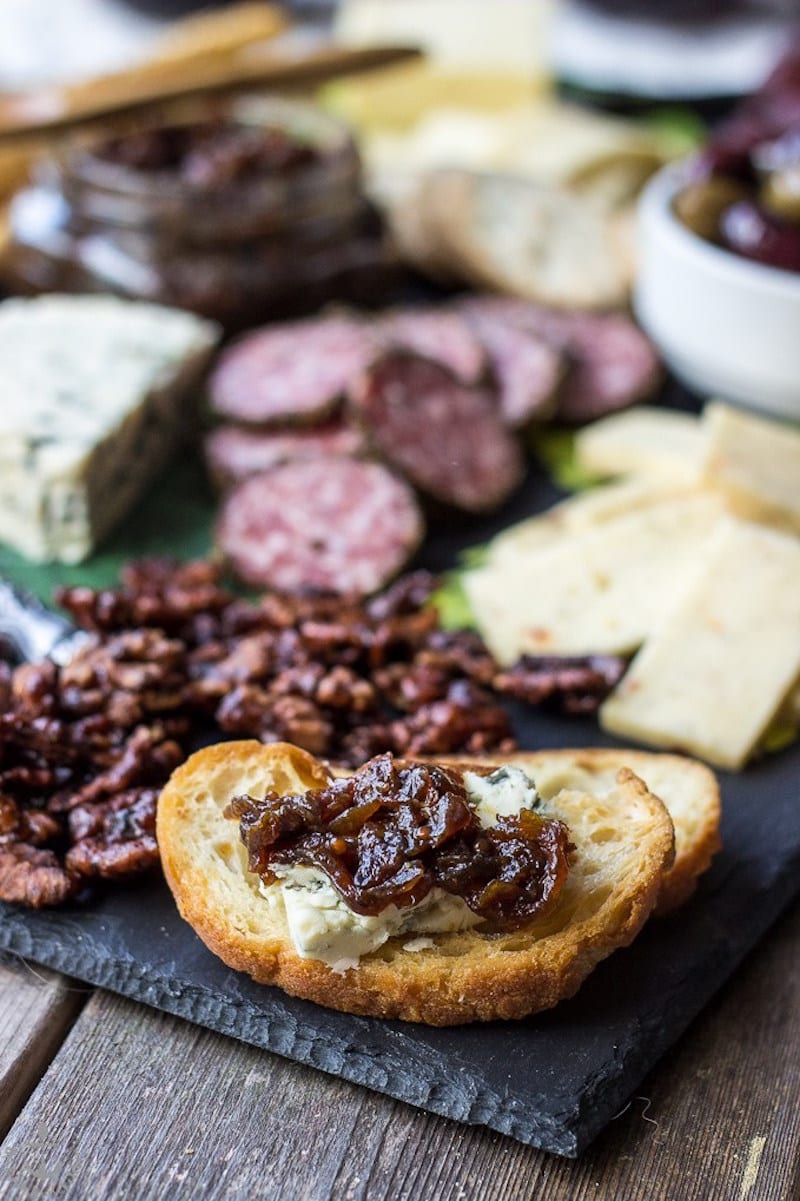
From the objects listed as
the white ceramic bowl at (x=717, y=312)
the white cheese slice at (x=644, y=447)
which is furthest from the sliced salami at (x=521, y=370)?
the white ceramic bowl at (x=717, y=312)

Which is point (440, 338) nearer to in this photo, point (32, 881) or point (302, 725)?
point (302, 725)

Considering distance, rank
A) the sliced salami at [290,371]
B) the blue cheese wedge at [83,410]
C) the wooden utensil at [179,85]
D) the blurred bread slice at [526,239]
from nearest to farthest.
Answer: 1. the blue cheese wedge at [83,410]
2. the sliced salami at [290,371]
3. the wooden utensil at [179,85]
4. the blurred bread slice at [526,239]

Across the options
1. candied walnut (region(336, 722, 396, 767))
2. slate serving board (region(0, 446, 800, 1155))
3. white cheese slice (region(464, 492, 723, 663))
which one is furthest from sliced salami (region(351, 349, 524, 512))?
slate serving board (region(0, 446, 800, 1155))

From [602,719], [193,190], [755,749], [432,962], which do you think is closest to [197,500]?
[193,190]

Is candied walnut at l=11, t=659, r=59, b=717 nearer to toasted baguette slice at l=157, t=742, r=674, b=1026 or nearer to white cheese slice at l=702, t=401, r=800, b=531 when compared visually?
toasted baguette slice at l=157, t=742, r=674, b=1026

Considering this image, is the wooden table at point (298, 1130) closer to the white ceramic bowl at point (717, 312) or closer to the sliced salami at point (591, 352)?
the white ceramic bowl at point (717, 312)
